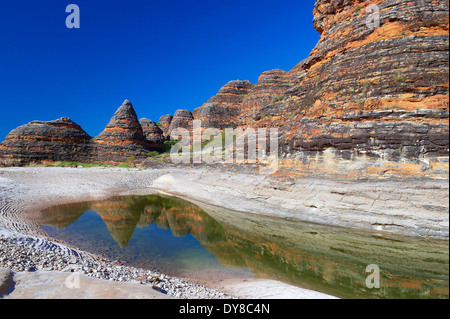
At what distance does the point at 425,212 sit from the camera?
8594 mm

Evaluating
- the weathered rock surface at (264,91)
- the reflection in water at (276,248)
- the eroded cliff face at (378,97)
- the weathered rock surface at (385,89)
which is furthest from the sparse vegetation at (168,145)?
the weathered rock surface at (385,89)

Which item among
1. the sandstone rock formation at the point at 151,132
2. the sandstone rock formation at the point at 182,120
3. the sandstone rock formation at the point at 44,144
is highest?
the sandstone rock formation at the point at 182,120

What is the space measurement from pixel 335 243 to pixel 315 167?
3888 millimetres

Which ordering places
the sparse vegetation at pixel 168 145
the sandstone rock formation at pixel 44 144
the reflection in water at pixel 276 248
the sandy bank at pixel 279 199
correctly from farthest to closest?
the sparse vegetation at pixel 168 145, the sandstone rock formation at pixel 44 144, the sandy bank at pixel 279 199, the reflection in water at pixel 276 248

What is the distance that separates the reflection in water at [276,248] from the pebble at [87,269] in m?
1.26

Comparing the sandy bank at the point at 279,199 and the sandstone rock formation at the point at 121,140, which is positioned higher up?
the sandstone rock formation at the point at 121,140

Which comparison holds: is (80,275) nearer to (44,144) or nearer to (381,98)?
(381,98)

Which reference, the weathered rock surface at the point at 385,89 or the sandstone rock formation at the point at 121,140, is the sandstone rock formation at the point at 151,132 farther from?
the weathered rock surface at the point at 385,89

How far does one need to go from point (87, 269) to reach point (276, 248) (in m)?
6.07

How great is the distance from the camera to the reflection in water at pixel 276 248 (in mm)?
6434

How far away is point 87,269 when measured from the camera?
5.80 metres

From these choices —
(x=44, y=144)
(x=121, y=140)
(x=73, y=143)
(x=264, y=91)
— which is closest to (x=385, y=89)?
(x=264, y=91)

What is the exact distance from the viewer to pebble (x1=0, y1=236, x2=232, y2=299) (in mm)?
5355
